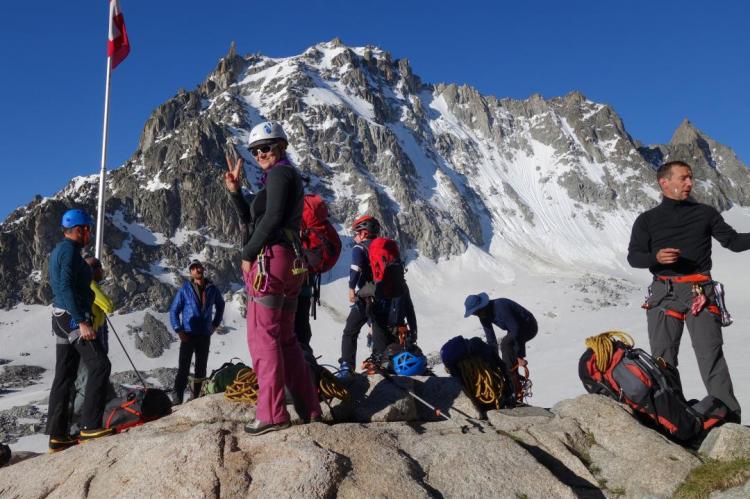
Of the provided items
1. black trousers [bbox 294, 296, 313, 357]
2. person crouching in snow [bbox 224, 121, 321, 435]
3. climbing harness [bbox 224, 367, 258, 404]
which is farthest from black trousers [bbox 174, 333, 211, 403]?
person crouching in snow [bbox 224, 121, 321, 435]

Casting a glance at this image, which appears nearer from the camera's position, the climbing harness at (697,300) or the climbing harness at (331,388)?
the climbing harness at (331,388)

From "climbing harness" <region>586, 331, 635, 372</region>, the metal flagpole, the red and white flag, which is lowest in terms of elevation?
"climbing harness" <region>586, 331, 635, 372</region>

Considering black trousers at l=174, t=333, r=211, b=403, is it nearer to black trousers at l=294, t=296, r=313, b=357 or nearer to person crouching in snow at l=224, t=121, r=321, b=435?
black trousers at l=294, t=296, r=313, b=357

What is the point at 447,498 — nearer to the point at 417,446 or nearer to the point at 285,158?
the point at 417,446

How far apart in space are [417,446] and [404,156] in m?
143

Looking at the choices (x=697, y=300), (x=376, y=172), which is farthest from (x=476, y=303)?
(x=376, y=172)

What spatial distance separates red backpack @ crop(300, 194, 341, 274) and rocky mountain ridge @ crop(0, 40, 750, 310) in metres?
85.5

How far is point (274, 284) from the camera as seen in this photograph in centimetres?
520

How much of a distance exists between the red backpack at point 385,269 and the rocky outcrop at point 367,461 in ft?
11.5

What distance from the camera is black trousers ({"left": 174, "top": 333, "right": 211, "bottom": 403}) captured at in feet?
33.0

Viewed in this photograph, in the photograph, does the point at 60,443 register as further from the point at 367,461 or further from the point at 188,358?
the point at 367,461

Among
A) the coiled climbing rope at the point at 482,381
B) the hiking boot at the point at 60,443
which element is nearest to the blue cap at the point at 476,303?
the coiled climbing rope at the point at 482,381

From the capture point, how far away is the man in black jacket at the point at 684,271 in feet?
20.3

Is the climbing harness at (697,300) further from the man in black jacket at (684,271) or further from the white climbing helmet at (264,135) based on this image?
the white climbing helmet at (264,135)
